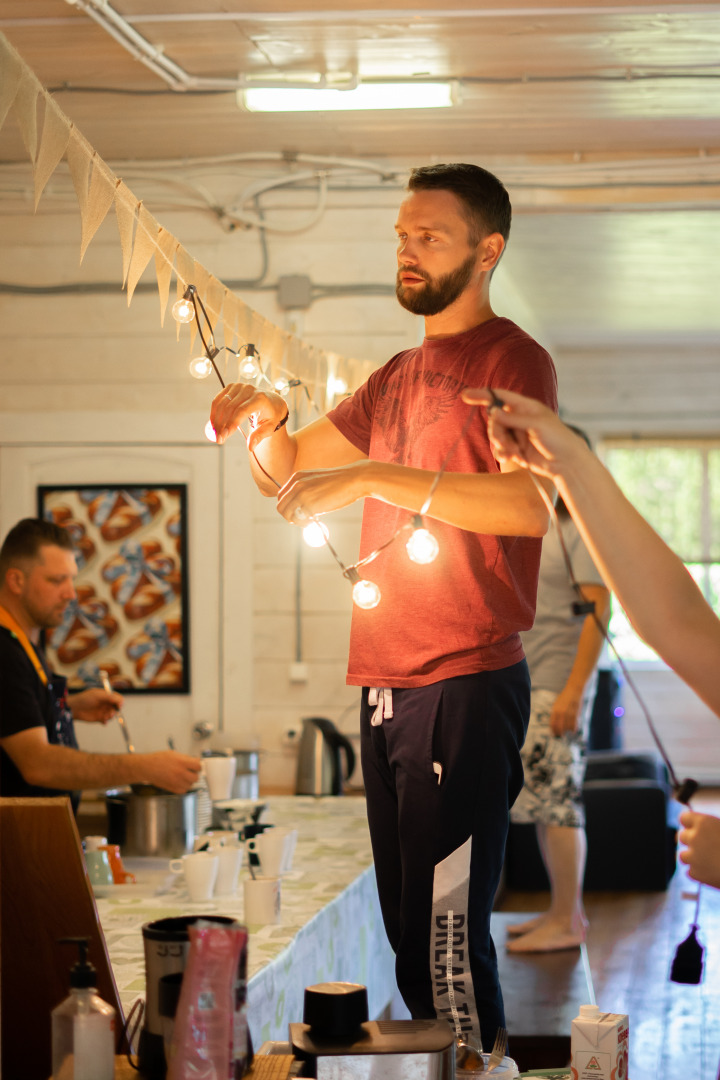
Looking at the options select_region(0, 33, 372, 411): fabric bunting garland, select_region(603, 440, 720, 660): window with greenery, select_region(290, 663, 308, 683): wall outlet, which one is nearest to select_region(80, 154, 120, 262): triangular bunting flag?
select_region(0, 33, 372, 411): fabric bunting garland

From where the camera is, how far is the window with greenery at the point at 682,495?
804 centimetres

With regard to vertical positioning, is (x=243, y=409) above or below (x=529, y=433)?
above

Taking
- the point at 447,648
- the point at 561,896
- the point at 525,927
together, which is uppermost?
the point at 447,648

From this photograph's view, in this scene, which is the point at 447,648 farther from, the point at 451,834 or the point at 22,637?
the point at 22,637

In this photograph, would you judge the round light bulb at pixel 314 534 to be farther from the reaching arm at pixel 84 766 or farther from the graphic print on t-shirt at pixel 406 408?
the reaching arm at pixel 84 766

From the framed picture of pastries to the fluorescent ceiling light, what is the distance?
1.37 metres

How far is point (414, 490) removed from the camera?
51.4 inches

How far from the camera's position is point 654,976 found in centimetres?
337

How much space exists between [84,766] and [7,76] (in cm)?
149

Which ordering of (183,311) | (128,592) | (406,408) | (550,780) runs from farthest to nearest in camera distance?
1. (128,592)
2. (550,780)
3. (183,311)
4. (406,408)

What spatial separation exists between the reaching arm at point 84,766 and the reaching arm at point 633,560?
1578mm

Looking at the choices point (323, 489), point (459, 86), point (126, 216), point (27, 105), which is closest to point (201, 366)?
point (126, 216)

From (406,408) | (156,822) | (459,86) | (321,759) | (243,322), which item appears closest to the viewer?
(406,408)

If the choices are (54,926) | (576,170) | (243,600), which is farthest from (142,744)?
(54,926)
